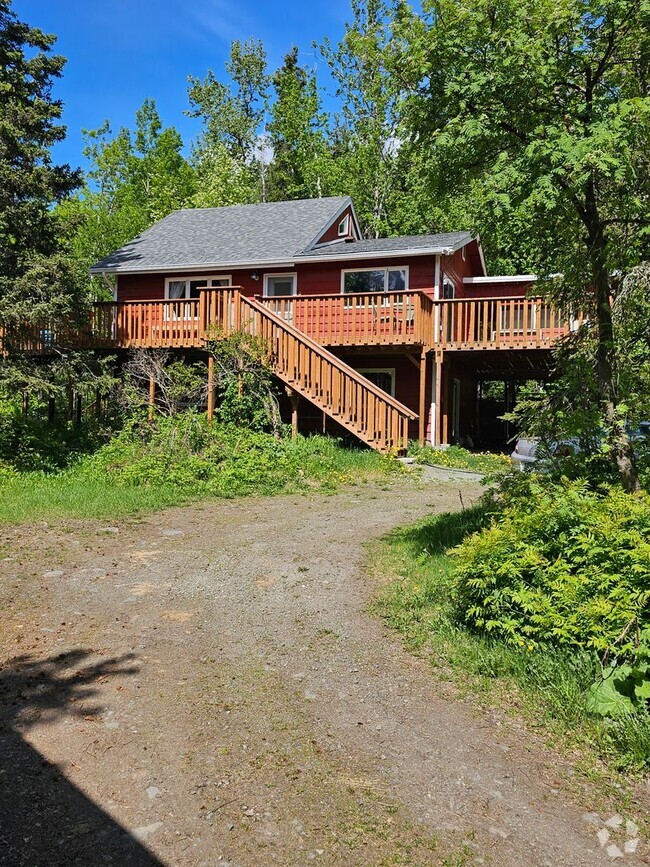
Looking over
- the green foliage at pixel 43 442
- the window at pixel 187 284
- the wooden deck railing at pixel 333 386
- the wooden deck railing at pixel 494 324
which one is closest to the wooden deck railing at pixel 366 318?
the wooden deck railing at pixel 494 324

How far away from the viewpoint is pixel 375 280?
19.5 meters

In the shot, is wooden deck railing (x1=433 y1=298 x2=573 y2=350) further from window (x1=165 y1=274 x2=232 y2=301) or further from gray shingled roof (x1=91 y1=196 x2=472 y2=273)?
window (x1=165 y1=274 x2=232 y2=301)

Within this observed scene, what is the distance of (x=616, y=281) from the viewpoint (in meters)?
6.02

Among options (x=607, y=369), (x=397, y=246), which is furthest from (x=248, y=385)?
(x=607, y=369)

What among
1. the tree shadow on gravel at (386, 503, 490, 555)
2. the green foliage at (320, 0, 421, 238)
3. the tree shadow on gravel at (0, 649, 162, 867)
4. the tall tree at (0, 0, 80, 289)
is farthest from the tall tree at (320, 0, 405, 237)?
the tree shadow on gravel at (0, 649, 162, 867)

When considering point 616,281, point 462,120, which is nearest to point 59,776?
point 462,120

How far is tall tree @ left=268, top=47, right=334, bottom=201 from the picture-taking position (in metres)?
40.4

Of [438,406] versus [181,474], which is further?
[438,406]

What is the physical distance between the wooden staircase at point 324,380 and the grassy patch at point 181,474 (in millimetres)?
592

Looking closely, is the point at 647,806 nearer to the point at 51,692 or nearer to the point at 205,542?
the point at 51,692

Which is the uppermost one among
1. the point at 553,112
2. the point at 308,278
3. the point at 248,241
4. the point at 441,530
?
the point at 248,241

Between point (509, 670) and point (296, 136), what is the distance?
44016 millimetres

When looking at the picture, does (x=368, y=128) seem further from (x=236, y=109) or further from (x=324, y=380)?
(x=324, y=380)

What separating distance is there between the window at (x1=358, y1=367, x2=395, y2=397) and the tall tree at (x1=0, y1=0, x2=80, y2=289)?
9.52 meters
